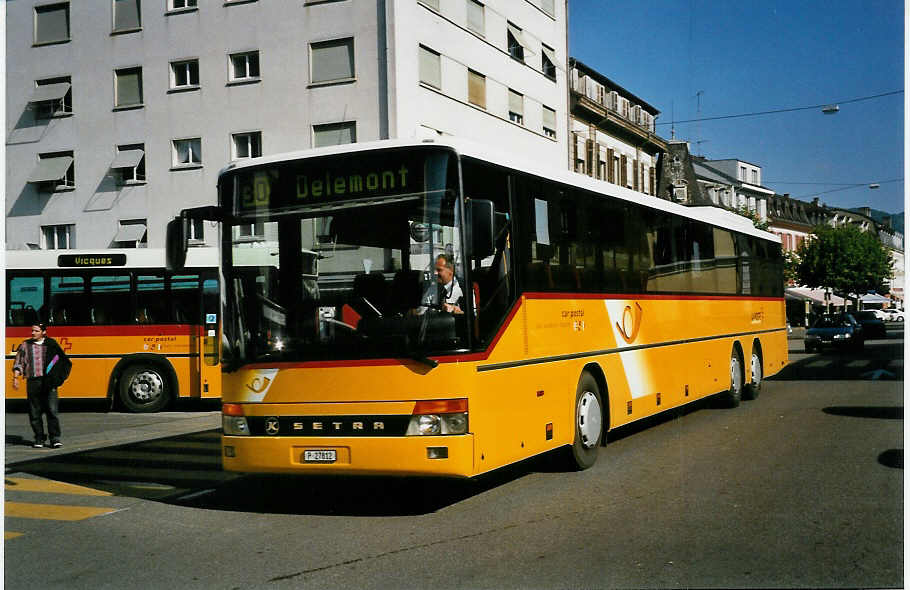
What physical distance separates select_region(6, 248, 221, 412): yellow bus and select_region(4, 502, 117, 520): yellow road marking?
388 inches

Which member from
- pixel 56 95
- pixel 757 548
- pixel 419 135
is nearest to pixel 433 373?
pixel 419 135

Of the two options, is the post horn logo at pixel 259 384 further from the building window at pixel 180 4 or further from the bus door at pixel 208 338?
the building window at pixel 180 4

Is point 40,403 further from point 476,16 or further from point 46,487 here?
point 476,16

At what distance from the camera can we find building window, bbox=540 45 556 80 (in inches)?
883

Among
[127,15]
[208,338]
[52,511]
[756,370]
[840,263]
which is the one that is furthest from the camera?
[840,263]

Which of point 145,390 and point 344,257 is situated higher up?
point 344,257

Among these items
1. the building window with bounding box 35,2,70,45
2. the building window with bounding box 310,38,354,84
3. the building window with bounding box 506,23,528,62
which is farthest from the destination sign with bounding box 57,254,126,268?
the building window with bounding box 310,38,354,84

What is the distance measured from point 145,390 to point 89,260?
9.31 feet

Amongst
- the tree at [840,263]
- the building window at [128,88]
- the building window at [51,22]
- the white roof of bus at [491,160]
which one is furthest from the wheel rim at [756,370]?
the tree at [840,263]

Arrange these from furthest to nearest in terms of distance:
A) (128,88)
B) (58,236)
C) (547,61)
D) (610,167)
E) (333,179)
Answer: (610,167), (128,88), (58,236), (547,61), (333,179)

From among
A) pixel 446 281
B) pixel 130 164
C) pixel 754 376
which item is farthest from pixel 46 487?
pixel 130 164

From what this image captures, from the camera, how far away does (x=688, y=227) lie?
14203mm

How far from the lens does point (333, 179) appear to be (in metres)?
8.11

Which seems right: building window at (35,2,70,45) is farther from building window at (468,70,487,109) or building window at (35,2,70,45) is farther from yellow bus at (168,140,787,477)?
yellow bus at (168,140,787,477)
